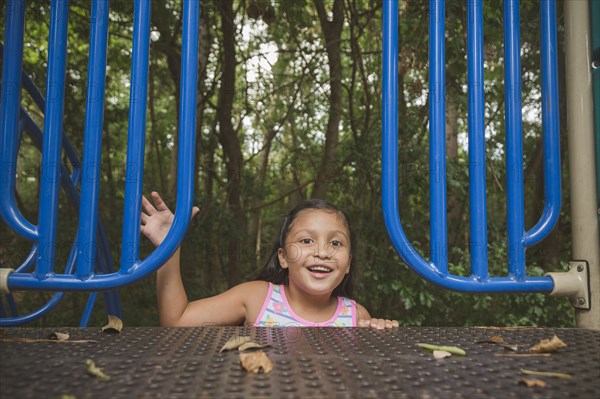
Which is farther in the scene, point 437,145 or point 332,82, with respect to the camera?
point 332,82

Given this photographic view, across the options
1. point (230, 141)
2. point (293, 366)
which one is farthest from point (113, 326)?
point (230, 141)

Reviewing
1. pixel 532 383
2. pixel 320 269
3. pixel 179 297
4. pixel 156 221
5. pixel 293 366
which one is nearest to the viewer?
pixel 532 383

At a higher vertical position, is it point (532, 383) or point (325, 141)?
point (325, 141)

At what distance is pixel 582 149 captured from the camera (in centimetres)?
128

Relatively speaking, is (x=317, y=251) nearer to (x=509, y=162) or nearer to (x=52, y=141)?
(x=509, y=162)

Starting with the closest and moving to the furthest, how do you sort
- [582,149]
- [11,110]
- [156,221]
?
A: [11,110], [582,149], [156,221]

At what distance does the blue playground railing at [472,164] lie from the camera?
1160mm

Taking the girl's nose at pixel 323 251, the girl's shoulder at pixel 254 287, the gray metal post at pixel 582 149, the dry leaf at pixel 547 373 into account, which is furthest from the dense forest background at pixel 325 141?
the dry leaf at pixel 547 373

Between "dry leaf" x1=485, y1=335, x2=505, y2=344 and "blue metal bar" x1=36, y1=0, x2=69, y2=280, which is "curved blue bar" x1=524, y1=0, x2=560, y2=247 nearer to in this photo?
"dry leaf" x1=485, y1=335, x2=505, y2=344

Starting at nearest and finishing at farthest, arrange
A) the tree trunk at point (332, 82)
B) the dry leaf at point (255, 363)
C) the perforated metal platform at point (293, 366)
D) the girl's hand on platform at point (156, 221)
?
the perforated metal platform at point (293, 366) < the dry leaf at point (255, 363) < the girl's hand on platform at point (156, 221) < the tree trunk at point (332, 82)

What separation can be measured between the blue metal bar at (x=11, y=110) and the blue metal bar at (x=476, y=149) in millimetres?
973

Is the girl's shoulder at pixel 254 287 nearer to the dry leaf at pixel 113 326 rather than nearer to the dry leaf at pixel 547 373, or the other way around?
the dry leaf at pixel 113 326

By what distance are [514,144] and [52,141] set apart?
105 cm

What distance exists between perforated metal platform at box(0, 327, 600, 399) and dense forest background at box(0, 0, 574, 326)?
1900 millimetres
